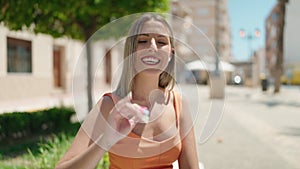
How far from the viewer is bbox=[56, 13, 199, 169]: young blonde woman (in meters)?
1.23

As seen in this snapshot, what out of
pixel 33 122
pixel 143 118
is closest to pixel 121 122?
pixel 143 118

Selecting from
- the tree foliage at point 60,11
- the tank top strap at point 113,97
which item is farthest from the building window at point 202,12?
the tank top strap at point 113,97

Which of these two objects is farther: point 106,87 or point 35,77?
point 35,77

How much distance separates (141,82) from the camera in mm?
1484

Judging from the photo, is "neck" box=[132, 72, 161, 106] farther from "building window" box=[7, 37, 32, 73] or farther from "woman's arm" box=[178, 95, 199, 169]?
"building window" box=[7, 37, 32, 73]

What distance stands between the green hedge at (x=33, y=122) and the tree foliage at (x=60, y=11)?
1709 millimetres

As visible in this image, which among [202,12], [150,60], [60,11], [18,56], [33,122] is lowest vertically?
[33,122]

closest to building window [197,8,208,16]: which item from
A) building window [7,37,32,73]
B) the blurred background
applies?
building window [7,37,32,73]

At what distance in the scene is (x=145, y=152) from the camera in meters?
1.45

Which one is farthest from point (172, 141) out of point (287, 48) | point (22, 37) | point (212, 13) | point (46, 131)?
point (212, 13)

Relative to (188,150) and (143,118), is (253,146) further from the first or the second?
(143,118)

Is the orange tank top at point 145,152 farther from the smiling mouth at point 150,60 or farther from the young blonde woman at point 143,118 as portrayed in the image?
the smiling mouth at point 150,60

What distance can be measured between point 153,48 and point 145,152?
0.44m

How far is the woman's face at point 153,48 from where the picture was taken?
130 centimetres
